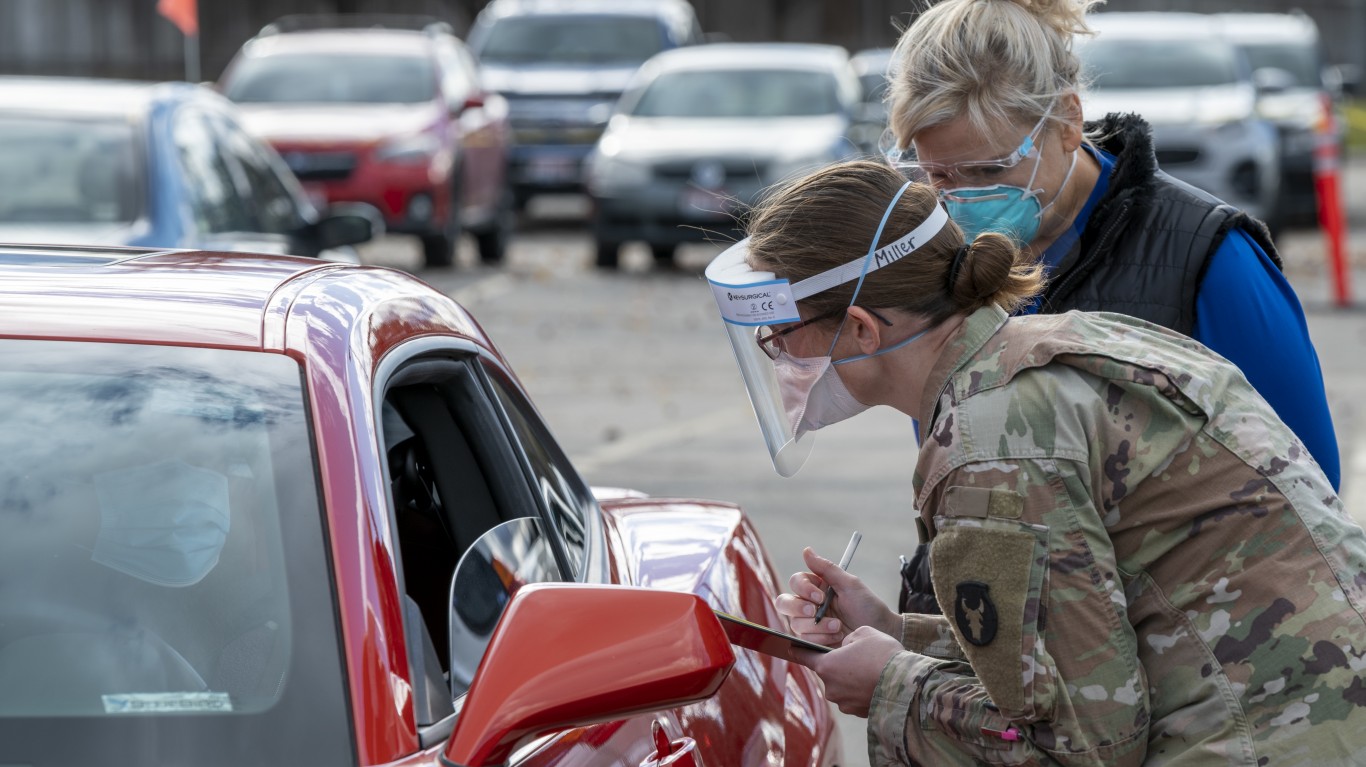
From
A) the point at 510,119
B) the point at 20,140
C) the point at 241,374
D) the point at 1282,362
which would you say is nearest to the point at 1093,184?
the point at 1282,362

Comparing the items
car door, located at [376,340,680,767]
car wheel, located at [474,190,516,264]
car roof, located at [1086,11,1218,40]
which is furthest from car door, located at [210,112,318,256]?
car roof, located at [1086,11,1218,40]

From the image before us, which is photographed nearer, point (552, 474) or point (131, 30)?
point (552, 474)

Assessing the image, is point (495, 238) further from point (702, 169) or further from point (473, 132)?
point (702, 169)

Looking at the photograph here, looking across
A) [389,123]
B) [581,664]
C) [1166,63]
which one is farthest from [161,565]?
[1166,63]

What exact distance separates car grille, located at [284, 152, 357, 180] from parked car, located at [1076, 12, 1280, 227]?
19.4ft

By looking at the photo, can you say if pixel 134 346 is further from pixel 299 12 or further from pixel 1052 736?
pixel 299 12

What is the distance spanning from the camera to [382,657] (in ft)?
6.97

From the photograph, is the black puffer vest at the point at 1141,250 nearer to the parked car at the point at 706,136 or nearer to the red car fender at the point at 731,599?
the red car fender at the point at 731,599

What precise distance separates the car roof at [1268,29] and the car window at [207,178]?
1415cm

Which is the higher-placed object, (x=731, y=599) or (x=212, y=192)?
(x=731, y=599)

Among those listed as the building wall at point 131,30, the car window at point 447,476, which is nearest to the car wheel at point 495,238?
the car window at point 447,476

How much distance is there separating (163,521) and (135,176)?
17.4 ft

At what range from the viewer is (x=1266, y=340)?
2.98 metres

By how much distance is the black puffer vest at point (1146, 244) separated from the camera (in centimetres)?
306
